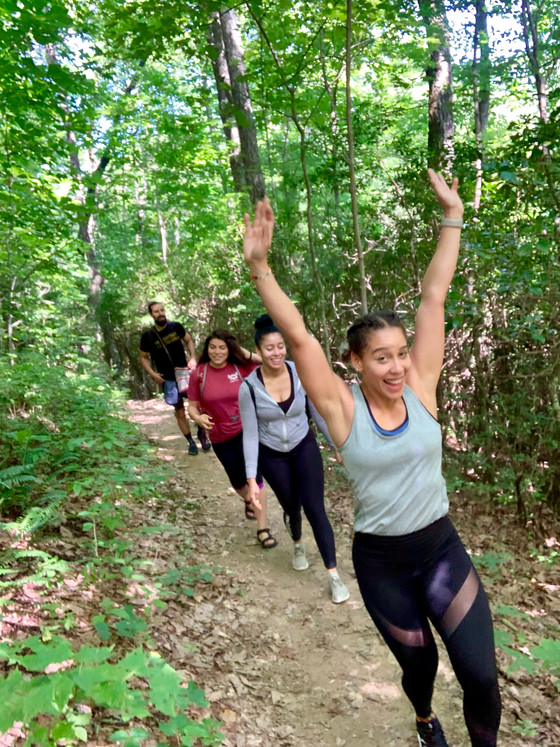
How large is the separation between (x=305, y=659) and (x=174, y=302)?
11.2 metres

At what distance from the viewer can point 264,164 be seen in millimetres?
16594

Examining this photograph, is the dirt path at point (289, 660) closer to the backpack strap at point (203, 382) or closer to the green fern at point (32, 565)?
the green fern at point (32, 565)

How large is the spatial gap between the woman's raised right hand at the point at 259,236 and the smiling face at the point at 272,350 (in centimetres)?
182

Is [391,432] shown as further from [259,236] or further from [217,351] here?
[217,351]

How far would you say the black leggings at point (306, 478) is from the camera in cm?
430

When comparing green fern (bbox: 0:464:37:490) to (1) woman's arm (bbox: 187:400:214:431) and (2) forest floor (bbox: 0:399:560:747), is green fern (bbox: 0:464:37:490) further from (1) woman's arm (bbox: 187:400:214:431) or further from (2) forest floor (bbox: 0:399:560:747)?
(1) woman's arm (bbox: 187:400:214:431)

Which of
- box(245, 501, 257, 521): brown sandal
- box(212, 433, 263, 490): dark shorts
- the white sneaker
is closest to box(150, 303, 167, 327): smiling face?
box(212, 433, 263, 490): dark shorts

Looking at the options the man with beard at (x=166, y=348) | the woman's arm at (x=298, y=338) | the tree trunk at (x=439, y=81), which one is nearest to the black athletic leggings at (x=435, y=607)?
the woman's arm at (x=298, y=338)

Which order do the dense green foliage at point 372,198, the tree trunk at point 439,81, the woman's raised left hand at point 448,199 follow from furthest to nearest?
the tree trunk at point 439,81, the dense green foliage at point 372,198, the woman's raised left hand at point 448,199

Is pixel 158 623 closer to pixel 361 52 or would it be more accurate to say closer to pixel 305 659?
pixel 305 659

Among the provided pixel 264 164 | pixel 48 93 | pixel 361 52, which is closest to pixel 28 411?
pixel 48 93

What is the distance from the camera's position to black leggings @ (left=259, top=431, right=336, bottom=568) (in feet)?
14.1

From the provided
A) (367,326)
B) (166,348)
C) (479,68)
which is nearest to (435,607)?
(367,326)

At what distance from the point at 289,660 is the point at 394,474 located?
2.26 meters
